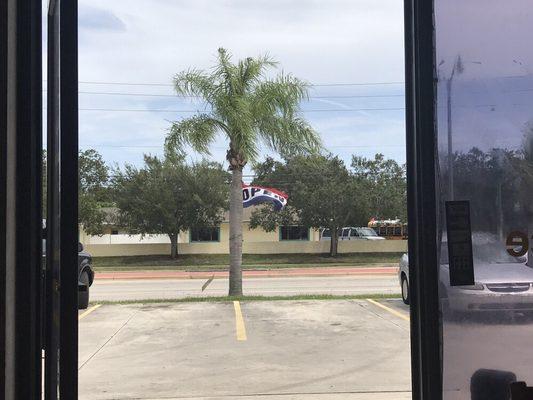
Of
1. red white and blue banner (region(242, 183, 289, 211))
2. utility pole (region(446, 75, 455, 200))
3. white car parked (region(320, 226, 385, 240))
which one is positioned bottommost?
white car parked (region(320, 226, 385, 240))

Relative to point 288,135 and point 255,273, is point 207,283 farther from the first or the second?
point 288,135

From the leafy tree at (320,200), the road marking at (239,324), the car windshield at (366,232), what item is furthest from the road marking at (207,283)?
the car windshield at (366,232)

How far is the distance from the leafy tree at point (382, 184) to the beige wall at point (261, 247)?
326 cm

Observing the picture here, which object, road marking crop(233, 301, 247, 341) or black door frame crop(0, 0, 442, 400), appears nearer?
black door frame crop(0, 0, 442, 400)

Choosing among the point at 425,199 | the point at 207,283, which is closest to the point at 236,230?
the point at 207,283

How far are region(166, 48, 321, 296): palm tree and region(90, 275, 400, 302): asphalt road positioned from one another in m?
4.84

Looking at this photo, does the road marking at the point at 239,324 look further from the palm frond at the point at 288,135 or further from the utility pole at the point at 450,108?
the utility pole at the point at 450,108

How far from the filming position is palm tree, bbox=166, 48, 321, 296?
1459 centimetres

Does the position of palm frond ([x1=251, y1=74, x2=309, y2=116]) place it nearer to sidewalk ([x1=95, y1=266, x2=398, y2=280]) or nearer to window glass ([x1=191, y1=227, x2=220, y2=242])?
sidewalk ([x1=95, y1=266, x2=398, y2=280])

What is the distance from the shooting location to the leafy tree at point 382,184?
32.7m
